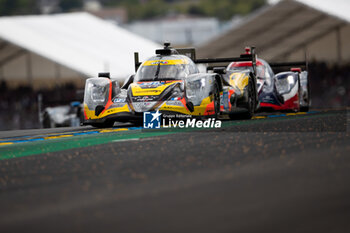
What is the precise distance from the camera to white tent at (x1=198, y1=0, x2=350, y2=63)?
29328mm

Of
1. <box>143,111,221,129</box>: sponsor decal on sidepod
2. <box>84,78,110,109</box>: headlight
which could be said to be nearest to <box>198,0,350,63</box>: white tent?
<box>84,78,110,109</box>: headlight

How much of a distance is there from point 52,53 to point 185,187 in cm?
2093

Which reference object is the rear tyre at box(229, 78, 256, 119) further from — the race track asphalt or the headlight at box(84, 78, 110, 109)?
the race track asphalt

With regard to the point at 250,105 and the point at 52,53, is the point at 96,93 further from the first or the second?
the point at 52,53

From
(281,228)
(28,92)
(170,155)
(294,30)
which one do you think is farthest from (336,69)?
(281,228)

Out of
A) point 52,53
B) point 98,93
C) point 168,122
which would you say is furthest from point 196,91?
point 52,53

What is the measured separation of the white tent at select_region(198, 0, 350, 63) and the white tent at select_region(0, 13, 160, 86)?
416cm

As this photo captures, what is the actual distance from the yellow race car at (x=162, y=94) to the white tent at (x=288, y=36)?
1417cm

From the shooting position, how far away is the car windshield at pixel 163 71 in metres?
14.3

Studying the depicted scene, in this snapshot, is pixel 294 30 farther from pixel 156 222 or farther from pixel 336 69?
pixel 156 222

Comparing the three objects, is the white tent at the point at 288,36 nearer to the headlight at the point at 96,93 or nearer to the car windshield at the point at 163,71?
the car windshield at the point at 163,71

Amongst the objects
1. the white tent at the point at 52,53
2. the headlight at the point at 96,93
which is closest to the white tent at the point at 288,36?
the white tent at the point at 52,53

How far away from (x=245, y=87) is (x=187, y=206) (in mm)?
10675

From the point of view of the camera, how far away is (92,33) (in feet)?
116
